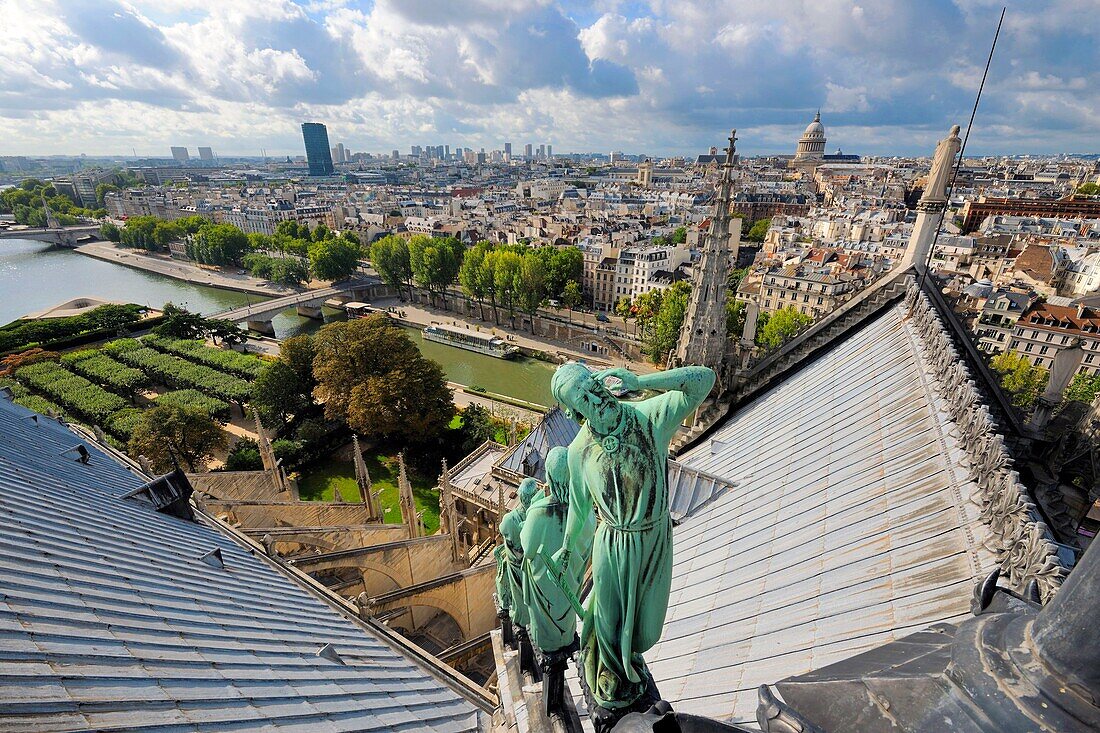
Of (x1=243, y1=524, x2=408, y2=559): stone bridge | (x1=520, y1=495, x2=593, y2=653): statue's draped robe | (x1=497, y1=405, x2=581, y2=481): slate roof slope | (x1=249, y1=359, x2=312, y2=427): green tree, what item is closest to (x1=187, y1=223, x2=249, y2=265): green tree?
(x1=249, y1=359, x2=312, y2=427): green tree

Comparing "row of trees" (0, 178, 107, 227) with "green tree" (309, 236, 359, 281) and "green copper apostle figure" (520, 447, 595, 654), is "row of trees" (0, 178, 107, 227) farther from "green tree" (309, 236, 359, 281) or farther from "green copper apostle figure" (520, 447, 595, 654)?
"green copper apostle figure" (520, 447, 595, 654)

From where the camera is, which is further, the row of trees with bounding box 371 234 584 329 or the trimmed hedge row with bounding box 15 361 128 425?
the row of trees with bounding box 371 234 584 329

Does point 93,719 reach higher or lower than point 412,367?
higher

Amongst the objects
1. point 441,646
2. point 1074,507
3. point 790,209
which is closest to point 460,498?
point 441,646

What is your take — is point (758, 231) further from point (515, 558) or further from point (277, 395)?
point (515, 558)

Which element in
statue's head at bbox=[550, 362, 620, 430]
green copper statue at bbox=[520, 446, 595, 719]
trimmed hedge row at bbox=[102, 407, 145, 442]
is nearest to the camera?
statue's head at bbox=[550, 362, 620, 430]

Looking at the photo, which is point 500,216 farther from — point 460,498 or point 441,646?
point 441,646

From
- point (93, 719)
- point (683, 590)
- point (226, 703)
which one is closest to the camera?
point (93, 719)
